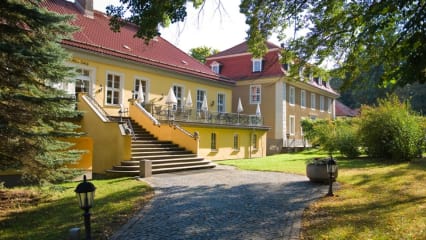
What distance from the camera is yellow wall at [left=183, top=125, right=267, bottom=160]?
2294cm

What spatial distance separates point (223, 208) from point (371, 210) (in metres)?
3.28

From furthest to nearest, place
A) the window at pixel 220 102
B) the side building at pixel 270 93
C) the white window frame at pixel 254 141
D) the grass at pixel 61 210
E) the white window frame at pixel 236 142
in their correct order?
the side building at pixel 270 93, the window at pixel 220 102, the white window frame at pixel 254 141, the white window frame at pixel 236 142, the grass at pixel 61 210

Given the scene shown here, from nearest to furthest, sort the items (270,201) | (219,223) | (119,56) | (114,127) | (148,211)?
(219,223), (148,211), (270,201), (114,127), (119,56)

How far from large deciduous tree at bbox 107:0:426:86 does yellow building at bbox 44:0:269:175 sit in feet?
21.4

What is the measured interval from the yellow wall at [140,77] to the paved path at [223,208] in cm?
877

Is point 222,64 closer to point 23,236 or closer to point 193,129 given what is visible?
point 193,129

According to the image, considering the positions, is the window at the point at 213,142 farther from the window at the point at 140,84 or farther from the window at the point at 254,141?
the window at the point at 140,84

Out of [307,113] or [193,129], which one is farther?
[307,113]

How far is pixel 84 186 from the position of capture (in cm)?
606

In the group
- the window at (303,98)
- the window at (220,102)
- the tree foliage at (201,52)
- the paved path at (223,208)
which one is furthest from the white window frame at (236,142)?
the tree foliage at (201,52)

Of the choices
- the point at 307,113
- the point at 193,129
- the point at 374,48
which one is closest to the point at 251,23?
the point at 374,48

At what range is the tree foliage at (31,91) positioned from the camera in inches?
361

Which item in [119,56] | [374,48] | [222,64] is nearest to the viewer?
[374,48]

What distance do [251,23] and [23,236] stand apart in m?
8.85
